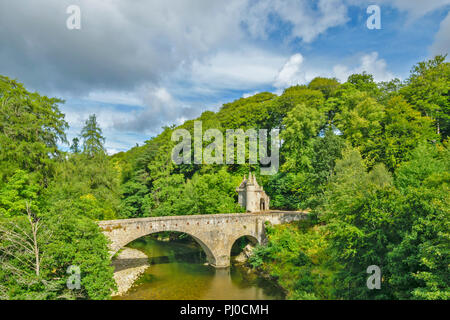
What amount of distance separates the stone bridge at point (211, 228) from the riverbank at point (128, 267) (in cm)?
245

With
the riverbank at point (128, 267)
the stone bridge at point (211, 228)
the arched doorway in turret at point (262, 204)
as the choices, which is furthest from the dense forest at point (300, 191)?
the riverbank at point (128, 267)

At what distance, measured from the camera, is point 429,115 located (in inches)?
1283

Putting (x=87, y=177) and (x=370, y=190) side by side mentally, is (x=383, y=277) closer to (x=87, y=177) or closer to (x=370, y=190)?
(x=370, y=190)

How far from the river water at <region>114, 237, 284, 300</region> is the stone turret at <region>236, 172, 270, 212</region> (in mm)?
7692

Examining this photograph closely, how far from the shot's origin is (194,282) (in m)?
23.5

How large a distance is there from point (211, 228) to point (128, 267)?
31.6 feet

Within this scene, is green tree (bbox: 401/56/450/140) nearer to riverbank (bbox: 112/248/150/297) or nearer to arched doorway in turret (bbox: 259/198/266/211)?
arched doorway in turret (bbox: 259/198/266/211)

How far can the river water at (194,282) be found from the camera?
20.9 meters

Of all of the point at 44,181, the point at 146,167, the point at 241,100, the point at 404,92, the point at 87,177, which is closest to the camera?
the point at 44,181

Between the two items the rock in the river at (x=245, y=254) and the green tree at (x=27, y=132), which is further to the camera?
the rock in the river at (x=245, y=254)

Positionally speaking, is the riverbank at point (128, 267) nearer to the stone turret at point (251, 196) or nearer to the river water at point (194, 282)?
the river water at point (194, 282)

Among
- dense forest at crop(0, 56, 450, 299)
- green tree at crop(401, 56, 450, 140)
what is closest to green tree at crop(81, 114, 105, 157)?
dense forest at crop(0, 56, 450, 299)
